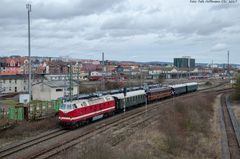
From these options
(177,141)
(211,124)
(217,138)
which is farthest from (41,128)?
(211,124)

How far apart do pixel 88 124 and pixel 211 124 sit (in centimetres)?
1508

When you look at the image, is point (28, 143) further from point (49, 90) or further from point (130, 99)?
point (49, 90)

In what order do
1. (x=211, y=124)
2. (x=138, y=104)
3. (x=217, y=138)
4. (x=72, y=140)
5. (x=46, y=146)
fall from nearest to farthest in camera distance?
(x=46, y=146)
(x=72, y=140)
(x=217, y=138)
(x=211, y=124)
(x=138, y=104)

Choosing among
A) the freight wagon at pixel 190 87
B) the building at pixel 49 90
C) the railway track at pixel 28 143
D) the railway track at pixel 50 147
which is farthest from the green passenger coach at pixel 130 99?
the freight wagon at pixel 190 87

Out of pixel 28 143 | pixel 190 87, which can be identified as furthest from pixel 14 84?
pixel 28 143

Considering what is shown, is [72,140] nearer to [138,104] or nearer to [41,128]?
[41,128]

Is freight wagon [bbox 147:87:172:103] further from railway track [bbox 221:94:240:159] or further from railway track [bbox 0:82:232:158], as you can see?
railway track [bbox 0:82:232:158]

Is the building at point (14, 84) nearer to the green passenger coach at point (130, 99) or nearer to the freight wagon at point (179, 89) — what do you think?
the freight wagon at point (179, 89)

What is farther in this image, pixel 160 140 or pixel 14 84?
pixel 14 84

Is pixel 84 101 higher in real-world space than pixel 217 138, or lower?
higher

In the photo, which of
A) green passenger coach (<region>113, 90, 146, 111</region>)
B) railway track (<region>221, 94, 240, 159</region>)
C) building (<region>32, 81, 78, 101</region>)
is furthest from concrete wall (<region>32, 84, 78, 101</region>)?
railway track (<region>221, 94, 240, 159</region>)

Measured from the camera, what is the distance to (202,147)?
89.2ft

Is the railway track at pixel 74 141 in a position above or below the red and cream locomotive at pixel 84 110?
below

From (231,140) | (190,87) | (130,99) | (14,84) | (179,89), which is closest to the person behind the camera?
(231,140)
